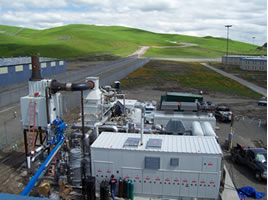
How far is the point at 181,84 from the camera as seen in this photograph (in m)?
57.5

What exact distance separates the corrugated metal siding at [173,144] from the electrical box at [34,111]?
462 centimetres

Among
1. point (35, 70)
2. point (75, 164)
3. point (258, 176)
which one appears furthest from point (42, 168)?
point (258, 176)

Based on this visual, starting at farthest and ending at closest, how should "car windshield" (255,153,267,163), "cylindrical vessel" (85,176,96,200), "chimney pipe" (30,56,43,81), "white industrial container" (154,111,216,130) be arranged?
"white industrial container" (154,111,216,130)
"car windshield" (255,153,267,163)
"chimney pipe" (30,56,43,81)
"cylindrical vessel" (85,176,96,200)

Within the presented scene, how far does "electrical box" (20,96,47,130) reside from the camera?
672 inches

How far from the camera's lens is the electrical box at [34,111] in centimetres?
1706

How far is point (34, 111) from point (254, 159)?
51.5 feet

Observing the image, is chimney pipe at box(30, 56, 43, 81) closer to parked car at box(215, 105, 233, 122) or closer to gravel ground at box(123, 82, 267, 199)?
gravel ground at box(123, 82, 267, 199)

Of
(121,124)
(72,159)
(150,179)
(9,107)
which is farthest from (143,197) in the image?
(9,107)

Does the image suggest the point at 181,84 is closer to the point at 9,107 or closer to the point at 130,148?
Result: the point at 9,107

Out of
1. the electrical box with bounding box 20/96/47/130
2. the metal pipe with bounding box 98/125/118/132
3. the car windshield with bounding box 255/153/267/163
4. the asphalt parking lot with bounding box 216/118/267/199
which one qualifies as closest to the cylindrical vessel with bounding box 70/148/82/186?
the metal pipe with bounding box 98/125/118/132

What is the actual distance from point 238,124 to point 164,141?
57.8 ft

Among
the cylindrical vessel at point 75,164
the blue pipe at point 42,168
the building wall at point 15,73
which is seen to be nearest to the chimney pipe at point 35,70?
the blue pipe at point 42,168

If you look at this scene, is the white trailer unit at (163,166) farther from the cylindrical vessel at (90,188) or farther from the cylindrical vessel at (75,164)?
the cylindrical vessel at (75,164)

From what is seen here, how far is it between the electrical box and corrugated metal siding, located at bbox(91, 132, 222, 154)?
462 cm
